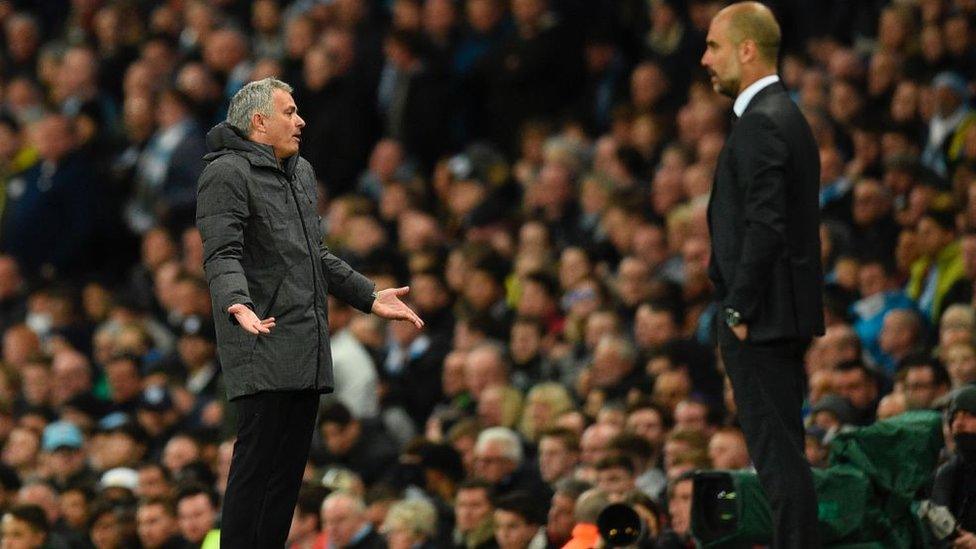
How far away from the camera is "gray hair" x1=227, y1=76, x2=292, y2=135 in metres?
5.80

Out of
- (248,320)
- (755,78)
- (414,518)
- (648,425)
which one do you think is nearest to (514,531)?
(414,518)

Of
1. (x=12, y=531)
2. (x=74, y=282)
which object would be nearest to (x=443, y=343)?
(x=12, y=531)

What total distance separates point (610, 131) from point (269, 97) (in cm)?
824

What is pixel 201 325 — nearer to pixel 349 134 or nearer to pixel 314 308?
pixel 349 134

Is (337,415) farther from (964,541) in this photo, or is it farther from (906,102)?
(964,541)

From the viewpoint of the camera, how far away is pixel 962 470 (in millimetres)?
7164

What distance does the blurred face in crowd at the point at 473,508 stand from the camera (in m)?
9.48

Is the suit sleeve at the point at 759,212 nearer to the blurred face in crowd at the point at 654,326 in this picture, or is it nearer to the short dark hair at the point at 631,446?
the short dark hair at the point at 631,446

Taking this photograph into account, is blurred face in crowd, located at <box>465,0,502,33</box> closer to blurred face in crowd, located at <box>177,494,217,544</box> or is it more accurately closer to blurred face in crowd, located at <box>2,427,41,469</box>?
blurred face in crowd, located at <box>2,427,41,469</box>

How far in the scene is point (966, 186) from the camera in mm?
10578

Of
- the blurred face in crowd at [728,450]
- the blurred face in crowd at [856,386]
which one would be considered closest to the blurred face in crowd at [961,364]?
the blurred face in crowd at [856,386]

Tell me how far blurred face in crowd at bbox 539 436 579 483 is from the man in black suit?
3.82m

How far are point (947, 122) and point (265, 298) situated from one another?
664cm

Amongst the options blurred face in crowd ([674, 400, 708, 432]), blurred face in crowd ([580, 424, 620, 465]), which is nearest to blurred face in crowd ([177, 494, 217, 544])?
blurred face in crowd ([580, 424, 620, 465])
